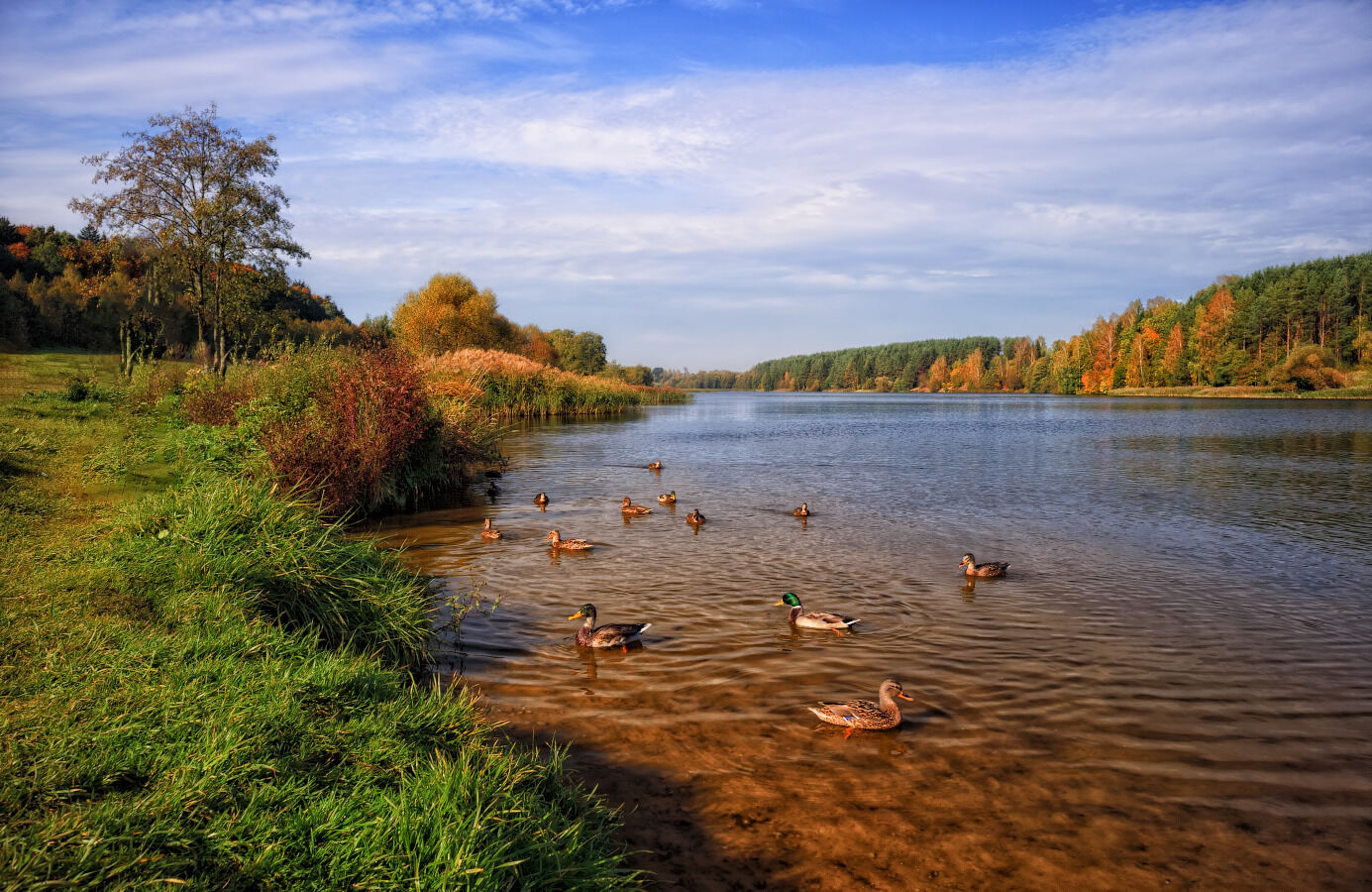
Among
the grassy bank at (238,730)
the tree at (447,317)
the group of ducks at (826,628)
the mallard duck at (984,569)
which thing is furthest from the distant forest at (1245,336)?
the grassy bank at (238,730)

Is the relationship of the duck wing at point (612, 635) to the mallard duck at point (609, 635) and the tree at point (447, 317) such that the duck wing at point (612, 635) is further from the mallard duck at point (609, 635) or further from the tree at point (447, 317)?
the tree at point (447, 317)

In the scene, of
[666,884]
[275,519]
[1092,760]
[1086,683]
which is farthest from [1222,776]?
[275,519]

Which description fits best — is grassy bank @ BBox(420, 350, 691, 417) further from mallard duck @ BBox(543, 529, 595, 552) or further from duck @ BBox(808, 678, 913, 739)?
duck @ BBox(808, 678, 913, 739)

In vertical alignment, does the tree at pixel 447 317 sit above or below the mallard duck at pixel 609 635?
above

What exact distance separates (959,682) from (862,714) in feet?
5.43

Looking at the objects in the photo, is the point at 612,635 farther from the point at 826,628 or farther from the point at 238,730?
the point at 238,730

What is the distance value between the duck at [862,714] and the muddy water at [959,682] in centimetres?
12

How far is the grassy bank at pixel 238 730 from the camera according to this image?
3186 mm

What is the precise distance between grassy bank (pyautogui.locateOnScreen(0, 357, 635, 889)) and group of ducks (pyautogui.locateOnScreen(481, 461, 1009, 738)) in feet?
6.06

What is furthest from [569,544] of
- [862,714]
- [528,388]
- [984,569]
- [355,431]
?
[528,388]

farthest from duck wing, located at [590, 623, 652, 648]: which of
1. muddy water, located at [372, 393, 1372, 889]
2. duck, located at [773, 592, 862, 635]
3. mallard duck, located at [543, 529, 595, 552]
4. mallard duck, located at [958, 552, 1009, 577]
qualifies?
mallard duck, located at [958, 552, 1009, 577]

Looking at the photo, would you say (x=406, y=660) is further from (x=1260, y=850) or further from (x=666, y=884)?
(x=1260, y=850)

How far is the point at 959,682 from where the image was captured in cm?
729

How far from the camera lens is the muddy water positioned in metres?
4.75
